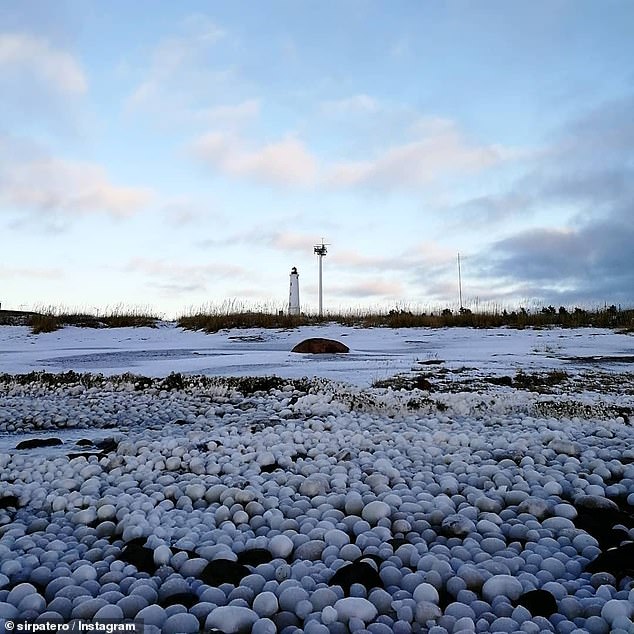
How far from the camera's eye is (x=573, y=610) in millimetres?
1546

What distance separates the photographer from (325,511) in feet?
7.62

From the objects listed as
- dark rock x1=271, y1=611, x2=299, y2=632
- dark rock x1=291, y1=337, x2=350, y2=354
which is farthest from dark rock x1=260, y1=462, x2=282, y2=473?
dark rock x1=291, y1=337, x2=350, y2=354

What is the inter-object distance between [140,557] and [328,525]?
72 cm

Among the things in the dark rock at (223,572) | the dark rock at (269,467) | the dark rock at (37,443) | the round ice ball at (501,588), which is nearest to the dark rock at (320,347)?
the dark rock at (37,443)

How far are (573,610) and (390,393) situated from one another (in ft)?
12.3

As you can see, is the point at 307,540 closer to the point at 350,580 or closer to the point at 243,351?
the point at 350,580

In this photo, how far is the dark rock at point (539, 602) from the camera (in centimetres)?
155

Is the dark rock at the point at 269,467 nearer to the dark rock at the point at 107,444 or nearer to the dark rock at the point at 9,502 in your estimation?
the dark rock at the point at 107,444

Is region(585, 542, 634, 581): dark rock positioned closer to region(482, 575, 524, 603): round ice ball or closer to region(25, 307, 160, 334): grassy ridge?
region(482, 575, 524, 603): round ice ball

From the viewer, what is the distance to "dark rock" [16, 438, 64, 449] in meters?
3.64

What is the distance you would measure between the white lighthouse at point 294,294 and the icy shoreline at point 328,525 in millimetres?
16925

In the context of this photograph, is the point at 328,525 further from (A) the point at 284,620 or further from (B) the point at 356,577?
(A) the point at 284,620

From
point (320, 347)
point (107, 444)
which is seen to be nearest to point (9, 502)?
point (107, 444)

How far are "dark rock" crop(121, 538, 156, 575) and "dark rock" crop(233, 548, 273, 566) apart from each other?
31 centimetres
